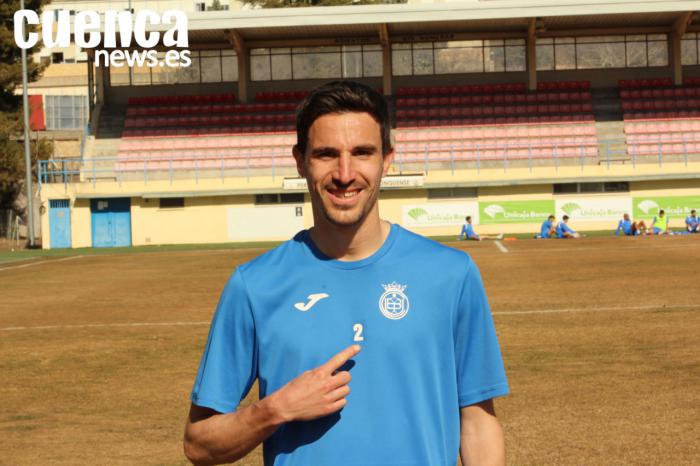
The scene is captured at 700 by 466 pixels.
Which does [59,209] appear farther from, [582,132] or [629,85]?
[629,85]

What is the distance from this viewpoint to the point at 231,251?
4341cm

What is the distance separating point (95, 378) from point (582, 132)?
47.5 meters

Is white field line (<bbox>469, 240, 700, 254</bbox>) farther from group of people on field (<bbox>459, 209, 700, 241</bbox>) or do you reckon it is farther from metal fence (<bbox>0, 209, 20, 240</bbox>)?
metal fence (<bbox>0, 209, 20, 240</bbox>)

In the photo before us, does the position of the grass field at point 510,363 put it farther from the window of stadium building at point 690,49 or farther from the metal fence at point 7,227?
the window of stadium building at point 690,49

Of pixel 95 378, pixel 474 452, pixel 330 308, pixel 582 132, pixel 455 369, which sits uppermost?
pixel 582 132

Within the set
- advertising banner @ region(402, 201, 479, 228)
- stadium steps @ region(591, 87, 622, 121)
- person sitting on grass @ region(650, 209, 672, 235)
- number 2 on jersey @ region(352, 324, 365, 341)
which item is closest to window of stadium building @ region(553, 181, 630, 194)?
advertising banner @ region(402, 201, 479, 228)

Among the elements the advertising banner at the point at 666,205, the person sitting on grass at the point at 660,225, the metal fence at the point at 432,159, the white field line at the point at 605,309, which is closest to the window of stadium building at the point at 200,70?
the metal fence at the point at 432,159

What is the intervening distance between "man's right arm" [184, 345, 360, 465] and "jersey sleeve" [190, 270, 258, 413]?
85 mm

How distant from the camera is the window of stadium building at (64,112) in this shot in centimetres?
8156

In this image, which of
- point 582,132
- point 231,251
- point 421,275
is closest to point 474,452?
point 421,275

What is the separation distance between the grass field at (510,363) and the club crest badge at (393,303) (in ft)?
19.0

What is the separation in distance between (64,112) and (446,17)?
36.9 meters

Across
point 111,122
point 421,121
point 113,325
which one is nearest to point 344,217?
point 113,325

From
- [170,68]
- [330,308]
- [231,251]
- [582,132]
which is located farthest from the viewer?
[170,68]
